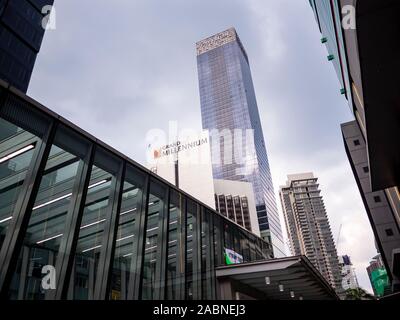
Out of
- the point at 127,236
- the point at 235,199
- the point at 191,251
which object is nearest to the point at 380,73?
the point at 127,236

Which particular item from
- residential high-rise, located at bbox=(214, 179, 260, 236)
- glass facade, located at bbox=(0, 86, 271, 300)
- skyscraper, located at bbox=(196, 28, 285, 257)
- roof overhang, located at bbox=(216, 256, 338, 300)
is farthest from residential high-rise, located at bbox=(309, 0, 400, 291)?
skyscraper, located at bbox=(196, 28, 285, 257)

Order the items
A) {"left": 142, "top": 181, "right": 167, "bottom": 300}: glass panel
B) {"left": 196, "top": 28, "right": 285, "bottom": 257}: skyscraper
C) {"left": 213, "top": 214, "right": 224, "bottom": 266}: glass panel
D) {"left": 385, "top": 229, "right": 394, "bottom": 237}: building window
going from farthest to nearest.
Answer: {"left": 196, "top": 28, "right": 285, "bottom": 257}: skyscraper → {"left": 385, "top": 229, "right": 394, "bottom": 237}: building window → {"left": 213, "top": 214, "right": 224, "bottom": 266}: glass panel → {"left": 142, "top": 181, "right": 167, "bottom": 300}: glass panel

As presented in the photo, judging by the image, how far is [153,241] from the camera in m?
12.5

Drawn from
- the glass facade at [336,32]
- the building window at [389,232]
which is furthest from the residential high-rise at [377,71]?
the building window at [389,232]

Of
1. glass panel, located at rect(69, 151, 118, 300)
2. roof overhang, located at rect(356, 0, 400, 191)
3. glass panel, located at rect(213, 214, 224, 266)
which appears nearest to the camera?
roof overhang, located at rect(356, 0, 400, 191)

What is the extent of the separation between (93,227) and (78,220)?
787 mm

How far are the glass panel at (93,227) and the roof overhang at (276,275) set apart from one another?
27.7 feet

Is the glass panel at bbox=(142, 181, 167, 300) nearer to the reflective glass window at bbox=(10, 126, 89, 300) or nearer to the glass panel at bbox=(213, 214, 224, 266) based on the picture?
the reflective glass window at bbox=(10, 126, 89, 300)

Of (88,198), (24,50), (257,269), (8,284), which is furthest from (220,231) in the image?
(24,50)

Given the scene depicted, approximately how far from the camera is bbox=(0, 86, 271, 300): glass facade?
24.3ft

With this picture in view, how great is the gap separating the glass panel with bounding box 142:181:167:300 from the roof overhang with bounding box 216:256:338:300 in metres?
5.07

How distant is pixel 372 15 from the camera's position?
5.88 metres
